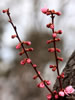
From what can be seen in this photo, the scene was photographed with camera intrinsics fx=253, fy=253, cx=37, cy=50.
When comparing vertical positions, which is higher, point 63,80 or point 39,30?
point 63,80

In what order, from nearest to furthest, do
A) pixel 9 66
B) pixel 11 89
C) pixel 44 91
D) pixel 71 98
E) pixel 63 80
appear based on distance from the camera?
pixel 71 98 < pixel 63 80 < pixel 44 91 < pixel 11 89 < pixel 9 66

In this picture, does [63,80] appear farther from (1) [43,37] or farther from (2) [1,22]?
(2) [1,22]

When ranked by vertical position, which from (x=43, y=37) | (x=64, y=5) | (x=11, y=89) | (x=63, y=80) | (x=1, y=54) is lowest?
(x=11, y=89)

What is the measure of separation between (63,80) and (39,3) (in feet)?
34.6

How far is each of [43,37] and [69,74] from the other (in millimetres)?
9163

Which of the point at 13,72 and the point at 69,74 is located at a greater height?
the point at 69,74

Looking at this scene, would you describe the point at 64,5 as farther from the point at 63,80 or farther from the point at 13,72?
the point at 63,80

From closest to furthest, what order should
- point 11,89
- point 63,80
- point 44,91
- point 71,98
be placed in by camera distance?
point 71,98, point 63,80, point 44,91, point 11,89

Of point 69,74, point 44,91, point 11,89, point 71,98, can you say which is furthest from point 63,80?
point 11,89

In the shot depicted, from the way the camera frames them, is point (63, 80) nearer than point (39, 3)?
Yes

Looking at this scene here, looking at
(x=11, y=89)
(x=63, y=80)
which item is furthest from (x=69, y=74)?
(x=11, y=89)

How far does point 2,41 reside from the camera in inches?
449

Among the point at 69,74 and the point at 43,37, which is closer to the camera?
the point at 69,74

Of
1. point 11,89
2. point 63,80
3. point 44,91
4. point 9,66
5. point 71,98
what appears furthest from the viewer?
point 9,66
